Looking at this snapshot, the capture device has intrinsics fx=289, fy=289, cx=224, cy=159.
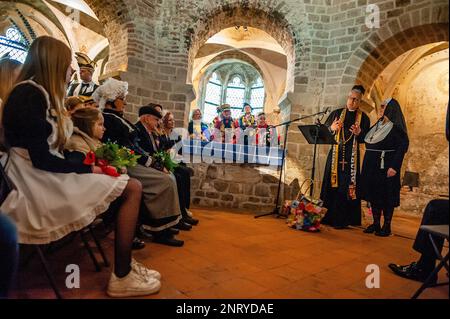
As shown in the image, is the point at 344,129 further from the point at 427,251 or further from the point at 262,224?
the point at 427,251

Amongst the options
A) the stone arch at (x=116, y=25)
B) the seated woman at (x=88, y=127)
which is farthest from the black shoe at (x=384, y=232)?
the stone arch at (x=116, y=25)

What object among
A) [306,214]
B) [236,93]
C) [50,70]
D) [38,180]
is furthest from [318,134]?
[236,93]

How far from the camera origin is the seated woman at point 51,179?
1494 millimetres

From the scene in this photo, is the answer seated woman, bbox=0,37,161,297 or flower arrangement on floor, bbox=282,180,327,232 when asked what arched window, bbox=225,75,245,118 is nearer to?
flower arrangement on floor, bbox=282,180,327,232

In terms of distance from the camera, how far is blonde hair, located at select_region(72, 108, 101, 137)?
2.20 metres

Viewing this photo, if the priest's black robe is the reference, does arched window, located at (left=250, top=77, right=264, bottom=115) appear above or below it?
above

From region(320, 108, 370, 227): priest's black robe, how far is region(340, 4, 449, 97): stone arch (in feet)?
4.16

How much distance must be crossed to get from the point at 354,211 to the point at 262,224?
161cm

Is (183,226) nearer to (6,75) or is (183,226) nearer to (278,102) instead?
(6,75)

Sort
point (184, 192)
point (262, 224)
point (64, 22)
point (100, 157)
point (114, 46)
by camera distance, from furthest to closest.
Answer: point (64, 22) → point (114, 46) → point (262, 224) → point (184, 192) → point (100, 157)

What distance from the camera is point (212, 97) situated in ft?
52.3

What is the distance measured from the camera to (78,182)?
1.61m

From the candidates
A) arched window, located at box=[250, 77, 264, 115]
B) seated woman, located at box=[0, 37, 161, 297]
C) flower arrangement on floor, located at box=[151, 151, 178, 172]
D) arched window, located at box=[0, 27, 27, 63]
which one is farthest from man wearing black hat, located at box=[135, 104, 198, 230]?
arched window, located at box=[250, 77, 264, 115]
